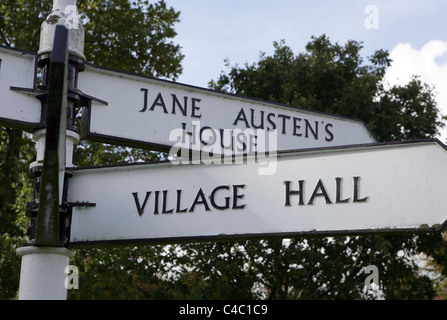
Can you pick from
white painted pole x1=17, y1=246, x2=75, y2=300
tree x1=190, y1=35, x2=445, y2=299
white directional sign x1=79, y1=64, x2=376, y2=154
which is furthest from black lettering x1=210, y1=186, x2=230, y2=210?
tree x1=190, y1=35, x2=445, y2=299

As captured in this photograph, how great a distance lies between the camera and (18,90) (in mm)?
2508

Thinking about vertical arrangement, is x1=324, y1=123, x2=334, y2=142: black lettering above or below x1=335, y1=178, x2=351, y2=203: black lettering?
above

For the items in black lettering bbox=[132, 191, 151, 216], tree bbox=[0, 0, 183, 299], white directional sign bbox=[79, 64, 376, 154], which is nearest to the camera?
black lettering bbox=[132, 191, 151, 216]

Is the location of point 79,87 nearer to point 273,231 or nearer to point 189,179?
point 189,179

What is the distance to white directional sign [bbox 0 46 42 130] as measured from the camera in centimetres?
247

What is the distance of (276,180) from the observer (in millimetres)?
2381

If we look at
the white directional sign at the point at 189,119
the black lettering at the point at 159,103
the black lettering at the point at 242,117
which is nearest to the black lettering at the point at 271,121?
the white directional sign at the point at 189,119

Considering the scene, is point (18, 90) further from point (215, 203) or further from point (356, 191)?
point (356, 191)

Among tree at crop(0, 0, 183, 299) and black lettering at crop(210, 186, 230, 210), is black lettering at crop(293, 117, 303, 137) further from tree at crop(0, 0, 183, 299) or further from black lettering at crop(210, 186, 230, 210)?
tree at crop(0, 0, 183, 299)

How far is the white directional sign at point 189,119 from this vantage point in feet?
8.75

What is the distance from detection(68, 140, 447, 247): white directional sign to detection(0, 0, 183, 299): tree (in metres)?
9.20

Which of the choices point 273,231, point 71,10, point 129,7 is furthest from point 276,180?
point 129,7

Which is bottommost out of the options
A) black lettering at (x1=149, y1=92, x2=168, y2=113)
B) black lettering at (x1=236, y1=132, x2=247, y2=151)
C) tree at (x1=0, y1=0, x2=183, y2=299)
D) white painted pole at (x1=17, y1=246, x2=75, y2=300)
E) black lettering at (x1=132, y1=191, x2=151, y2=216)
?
white painted pole at (x1=17, y1=246, x2=75, y2=300)

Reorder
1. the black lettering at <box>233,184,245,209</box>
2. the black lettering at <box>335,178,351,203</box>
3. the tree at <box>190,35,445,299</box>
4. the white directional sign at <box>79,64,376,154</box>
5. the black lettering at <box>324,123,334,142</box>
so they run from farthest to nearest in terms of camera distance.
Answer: the tree at <box>190,35,445,299</box> → the black lettering at <box>324,123,334,142</box> → the white directional sign at <box>79,64,376,154</box> → the black lettering at <box>233,184,245,209</box> → the black lettering at <box>335,178,351,203</box>
